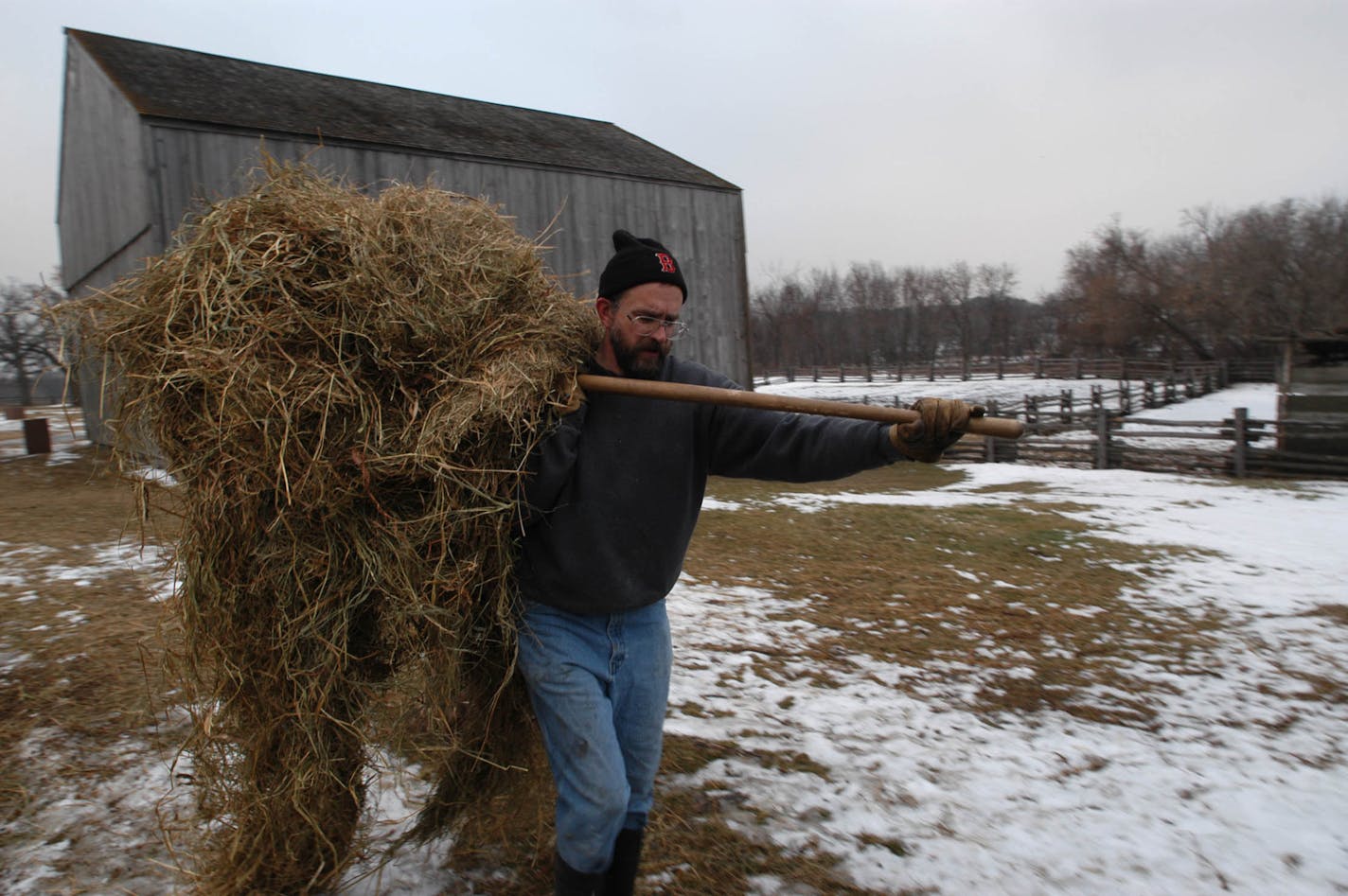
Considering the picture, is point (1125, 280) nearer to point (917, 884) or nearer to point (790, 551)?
point (790, 551)

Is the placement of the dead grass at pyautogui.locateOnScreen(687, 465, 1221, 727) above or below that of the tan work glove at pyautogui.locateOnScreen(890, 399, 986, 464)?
below

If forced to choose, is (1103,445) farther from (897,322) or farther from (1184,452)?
(897,322)

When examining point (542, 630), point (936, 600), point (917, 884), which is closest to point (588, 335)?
point (542, 630)

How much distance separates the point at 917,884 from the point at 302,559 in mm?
2299

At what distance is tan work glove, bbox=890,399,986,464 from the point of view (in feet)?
6.89

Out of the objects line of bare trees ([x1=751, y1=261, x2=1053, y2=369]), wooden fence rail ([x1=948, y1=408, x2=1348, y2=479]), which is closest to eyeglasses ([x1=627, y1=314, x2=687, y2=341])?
wooden fence rail ([x1=948, y1=408, x2=1348, y2=479])

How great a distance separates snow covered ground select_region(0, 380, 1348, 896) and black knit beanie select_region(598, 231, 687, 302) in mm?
1970

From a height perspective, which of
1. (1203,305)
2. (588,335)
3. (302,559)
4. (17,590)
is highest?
(1203,305)

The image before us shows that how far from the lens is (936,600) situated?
644 centimetres

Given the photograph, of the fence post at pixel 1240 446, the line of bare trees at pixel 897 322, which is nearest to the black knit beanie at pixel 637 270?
the fence post at pixel 1240 446

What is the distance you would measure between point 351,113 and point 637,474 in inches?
556

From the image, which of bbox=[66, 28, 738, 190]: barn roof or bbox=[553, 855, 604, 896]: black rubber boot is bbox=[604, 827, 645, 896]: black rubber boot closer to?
bbox=[553, 855, 604, 896]: black rubber boot

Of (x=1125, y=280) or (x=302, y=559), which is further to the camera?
(x=1125, y=280)

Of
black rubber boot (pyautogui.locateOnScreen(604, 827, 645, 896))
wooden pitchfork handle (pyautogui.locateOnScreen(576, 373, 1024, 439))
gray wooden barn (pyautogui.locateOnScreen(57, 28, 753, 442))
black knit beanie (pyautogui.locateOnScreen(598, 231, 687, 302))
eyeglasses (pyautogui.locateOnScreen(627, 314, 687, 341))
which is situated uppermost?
gray wooden barn (pyautogui.locateOnScreen(57, 28, 753, 442))
